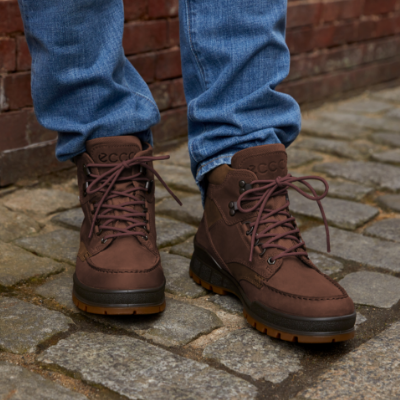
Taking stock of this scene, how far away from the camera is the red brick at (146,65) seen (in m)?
2.56

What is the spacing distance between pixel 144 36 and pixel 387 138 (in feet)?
4.61

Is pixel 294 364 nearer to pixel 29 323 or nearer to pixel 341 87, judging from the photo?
pixel 29 323

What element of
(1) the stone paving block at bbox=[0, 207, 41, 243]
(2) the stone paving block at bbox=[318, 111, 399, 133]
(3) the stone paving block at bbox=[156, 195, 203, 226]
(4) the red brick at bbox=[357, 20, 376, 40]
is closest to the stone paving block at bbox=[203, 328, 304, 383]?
(3) the stone paving block at bbox=[156, 195, 203, 226]

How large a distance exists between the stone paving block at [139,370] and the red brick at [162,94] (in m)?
1.69

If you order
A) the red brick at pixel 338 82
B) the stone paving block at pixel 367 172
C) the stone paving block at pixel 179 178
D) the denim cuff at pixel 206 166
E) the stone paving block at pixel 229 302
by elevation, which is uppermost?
the denim cuff at pixel 206 166

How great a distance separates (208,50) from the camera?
4.71ft

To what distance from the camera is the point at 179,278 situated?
5.08 feet

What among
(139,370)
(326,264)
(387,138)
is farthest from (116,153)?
(387,138)

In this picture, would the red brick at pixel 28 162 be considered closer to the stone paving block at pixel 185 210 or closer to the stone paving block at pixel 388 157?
the stone paving block at pixel 185 210

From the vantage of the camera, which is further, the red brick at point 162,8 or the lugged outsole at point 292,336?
the red brick at point 162,8

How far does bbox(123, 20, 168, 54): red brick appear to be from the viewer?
249 centimetres

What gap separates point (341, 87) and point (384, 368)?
3.09 meters

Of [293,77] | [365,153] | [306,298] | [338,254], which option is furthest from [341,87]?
[306,298]

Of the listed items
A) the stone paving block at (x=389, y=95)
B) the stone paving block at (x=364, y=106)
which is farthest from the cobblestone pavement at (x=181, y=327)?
the stone paving block at (x=389, y=95)
